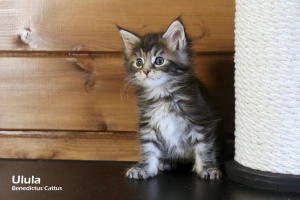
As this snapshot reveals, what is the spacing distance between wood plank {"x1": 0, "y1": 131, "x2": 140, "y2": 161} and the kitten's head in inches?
17.9

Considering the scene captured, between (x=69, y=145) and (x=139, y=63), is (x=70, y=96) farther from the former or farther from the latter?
(x=139, y=63)

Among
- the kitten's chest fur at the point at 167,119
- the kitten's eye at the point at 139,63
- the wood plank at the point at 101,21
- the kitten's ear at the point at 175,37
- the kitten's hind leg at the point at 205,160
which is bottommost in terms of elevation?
the kitten's hind leg at the point at 205,160

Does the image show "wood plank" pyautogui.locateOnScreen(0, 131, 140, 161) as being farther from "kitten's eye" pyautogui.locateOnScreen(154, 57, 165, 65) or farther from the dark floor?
"kitten's eye" pyautogui.locateOnScreen(154, 57, 165, 65)

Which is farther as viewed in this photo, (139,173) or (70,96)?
(70,96)

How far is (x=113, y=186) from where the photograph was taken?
1487 mm

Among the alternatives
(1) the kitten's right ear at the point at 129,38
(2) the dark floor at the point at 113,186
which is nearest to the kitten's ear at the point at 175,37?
(1) the kitten's right ear at the point at 129,38

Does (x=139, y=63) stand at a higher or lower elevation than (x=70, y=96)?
higher

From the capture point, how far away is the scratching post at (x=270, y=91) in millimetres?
1347

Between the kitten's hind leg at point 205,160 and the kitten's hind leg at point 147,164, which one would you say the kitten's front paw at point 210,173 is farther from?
the kitten's hind leg at point 147,164

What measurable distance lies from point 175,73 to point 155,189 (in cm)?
47

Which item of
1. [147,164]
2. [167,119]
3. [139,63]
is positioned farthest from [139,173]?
[139,63]

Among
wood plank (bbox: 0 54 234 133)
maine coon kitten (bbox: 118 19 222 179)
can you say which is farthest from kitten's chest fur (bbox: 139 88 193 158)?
wood plank (bbox: 0 54 234 133)

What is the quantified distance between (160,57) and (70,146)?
748mm

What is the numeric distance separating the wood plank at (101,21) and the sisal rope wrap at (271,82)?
0.36 meters
